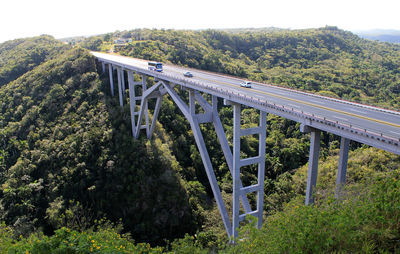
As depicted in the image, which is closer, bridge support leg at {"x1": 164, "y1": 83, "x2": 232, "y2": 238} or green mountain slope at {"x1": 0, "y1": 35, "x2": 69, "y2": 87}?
bridge support leg at {"x1": 164, "y1": 83, "x2": 232, "y2": 238}

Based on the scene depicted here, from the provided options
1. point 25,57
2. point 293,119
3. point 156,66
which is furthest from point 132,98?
point 25,57

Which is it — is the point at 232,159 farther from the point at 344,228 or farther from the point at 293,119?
the point at 344,228

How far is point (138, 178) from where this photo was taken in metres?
36.0

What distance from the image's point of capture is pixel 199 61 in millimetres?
69688

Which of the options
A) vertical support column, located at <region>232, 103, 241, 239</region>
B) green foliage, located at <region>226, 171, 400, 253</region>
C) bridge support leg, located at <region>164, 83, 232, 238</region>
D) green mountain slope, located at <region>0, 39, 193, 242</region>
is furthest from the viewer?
green mountain slope, located at <region>0, 39, 193, 242</region>

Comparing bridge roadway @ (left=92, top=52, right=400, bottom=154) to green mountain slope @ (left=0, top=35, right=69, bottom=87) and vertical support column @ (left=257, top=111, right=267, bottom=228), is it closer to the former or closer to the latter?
vertical support column @ (left=257, top=111, right=267, bottom=228)

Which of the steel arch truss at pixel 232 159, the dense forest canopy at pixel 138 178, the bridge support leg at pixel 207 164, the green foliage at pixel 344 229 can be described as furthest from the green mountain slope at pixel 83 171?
the green foliage at pixel 344 229

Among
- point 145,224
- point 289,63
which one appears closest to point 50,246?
point 145,224

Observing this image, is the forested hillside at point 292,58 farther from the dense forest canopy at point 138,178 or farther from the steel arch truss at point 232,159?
the steel arch truss at point 232,159

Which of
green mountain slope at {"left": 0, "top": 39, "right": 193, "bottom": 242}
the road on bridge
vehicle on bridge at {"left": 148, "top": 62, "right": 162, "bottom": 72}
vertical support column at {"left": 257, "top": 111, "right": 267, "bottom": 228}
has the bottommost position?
green mountain slope at {"left": 0, "top": 39, "right": 193, "bottom": 242}

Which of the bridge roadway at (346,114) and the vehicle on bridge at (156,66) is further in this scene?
the vehicle on bridge at (156,66)

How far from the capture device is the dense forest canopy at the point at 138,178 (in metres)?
11.2

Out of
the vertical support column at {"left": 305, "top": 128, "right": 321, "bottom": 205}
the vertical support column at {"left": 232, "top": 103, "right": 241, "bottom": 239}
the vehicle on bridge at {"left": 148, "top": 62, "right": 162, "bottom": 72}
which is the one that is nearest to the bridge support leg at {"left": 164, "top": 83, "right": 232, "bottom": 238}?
the vertical support column at {"left": 232, "top": 103, "right": 241, "bottom": 239}

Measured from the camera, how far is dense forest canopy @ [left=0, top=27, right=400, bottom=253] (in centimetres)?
1117
